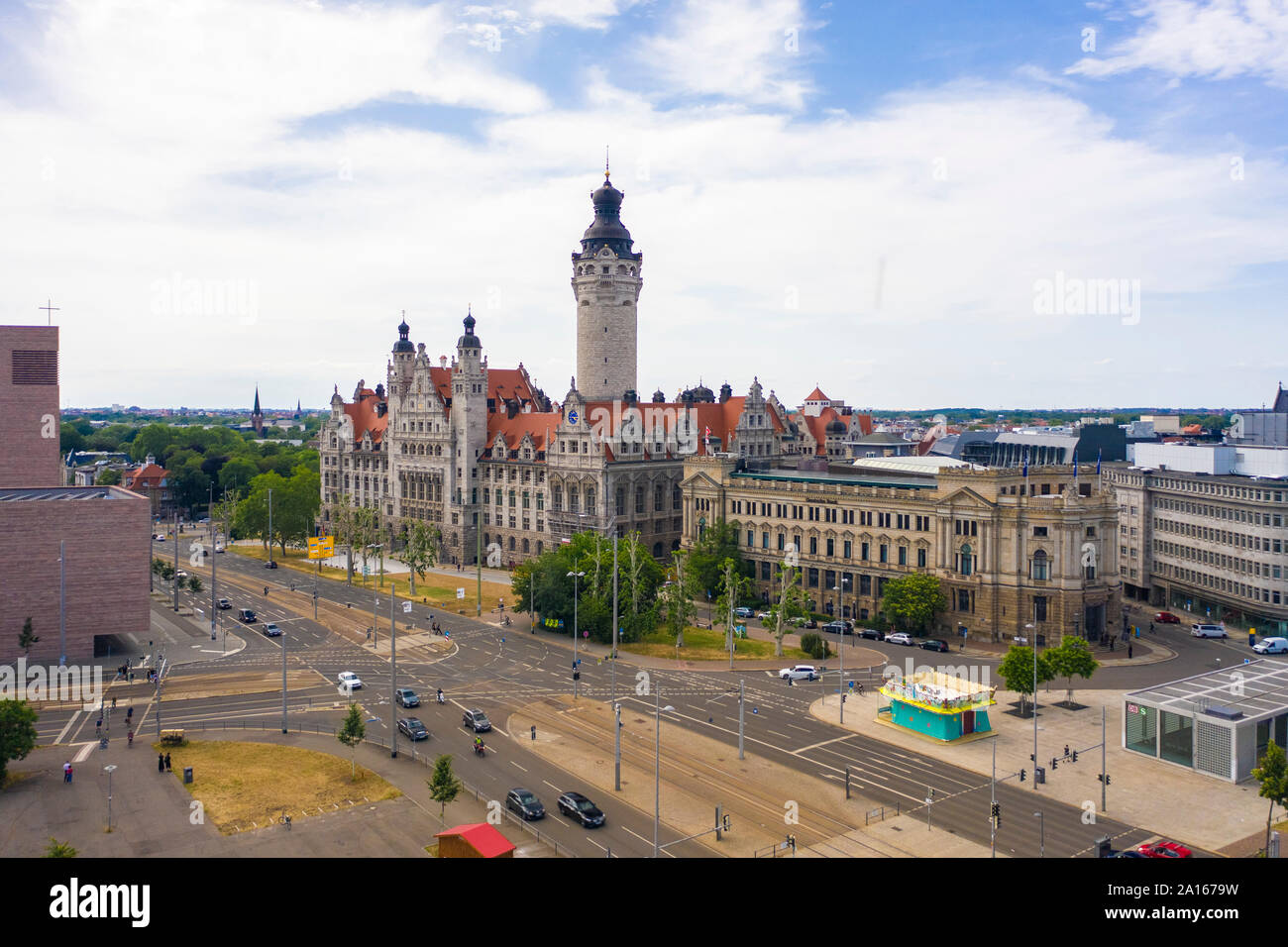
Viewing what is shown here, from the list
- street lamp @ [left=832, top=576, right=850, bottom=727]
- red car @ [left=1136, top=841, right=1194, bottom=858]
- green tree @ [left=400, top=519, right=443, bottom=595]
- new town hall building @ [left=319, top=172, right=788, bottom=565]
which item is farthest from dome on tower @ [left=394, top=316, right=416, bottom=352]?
red car @ [left=1136, top=841, right=1194, bottom=858]

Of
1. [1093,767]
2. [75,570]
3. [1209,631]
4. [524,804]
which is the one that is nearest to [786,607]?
[1093,767]

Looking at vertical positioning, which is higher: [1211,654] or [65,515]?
[65,515]

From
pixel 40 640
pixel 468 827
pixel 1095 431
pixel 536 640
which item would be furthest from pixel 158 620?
pixel 1095 431

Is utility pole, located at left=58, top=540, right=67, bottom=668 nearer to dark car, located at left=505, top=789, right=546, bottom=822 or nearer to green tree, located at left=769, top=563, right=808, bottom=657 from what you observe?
dark car, located at left=505, top=789, right=546, bottom=822

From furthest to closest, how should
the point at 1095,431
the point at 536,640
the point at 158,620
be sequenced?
the point at 1095,431 → the point at 158,620 → the point at 536,640
